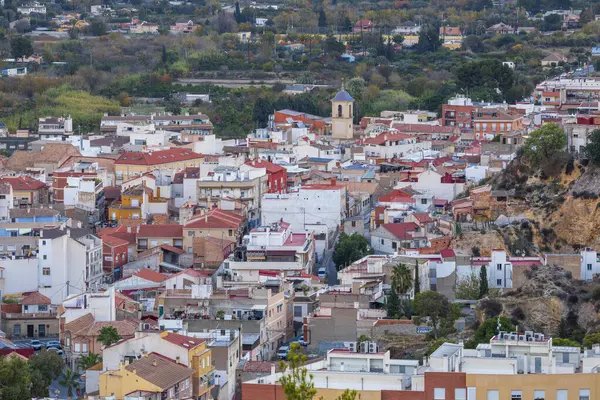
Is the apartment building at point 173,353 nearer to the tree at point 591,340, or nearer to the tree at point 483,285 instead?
the tree at point 591,340

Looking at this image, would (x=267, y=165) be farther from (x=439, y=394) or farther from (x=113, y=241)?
(x=439, y=394)

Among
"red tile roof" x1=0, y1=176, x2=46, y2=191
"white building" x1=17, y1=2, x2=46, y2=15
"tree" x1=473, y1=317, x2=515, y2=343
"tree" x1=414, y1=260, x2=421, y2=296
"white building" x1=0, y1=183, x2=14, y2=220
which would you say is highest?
"tree" x1=473, y1=317, x2=515, y2=343

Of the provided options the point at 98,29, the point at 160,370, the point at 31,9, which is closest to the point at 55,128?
the point at 98,29

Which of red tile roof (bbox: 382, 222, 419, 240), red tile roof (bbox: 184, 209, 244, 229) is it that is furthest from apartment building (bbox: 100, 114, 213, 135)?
red tile roof (bbox: 382, 222, 419, 240)

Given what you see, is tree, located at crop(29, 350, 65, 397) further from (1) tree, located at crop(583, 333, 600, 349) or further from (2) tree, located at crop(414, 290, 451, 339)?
(1) tree, located at crop(583, 333, 600, 349)

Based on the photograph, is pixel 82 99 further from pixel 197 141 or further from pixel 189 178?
pixel 189 178

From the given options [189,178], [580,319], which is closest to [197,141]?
[189,178]
